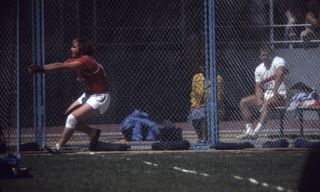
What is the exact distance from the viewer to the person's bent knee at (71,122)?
1291 cm

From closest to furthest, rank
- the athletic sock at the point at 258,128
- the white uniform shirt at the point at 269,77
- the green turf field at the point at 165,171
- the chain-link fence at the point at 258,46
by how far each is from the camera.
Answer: the green turf field at the point at 165,171 < the athletic sock at the point at 258,128 < the white uniform shirt at the point at 269,77 < the chain-link fence at the point at 258,46

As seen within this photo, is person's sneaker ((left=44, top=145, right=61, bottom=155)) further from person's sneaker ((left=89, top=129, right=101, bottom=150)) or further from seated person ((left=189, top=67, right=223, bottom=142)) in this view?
seated person ((left=189, top=67, right=223, bottom=142))

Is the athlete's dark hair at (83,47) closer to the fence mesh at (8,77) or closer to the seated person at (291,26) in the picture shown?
the fence mesh at (8,77)

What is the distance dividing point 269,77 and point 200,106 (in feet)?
4.70

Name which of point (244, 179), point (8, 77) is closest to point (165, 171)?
point (244, 179)

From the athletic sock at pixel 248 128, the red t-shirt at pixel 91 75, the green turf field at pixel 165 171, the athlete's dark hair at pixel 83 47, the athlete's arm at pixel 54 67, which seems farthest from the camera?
the athletic sock at pixel 248 128

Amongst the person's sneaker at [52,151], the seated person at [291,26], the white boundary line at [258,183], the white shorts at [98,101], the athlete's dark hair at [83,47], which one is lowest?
the white boundary line at [258,183]

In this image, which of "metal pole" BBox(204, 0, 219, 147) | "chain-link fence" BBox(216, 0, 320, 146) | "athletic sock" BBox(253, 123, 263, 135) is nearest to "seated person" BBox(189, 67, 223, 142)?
"metal pole" BBox(204, 0, 219, 147)

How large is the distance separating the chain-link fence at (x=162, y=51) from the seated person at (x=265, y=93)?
0.94 m

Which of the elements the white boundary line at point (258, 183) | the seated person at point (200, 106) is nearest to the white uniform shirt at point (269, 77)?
the seated person at point (200, 106)

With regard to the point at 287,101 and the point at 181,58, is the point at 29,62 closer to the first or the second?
the point at 181,58

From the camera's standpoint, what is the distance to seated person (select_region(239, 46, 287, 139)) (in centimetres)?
1482

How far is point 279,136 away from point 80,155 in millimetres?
4098

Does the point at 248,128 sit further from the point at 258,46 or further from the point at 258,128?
the point at 258,46
